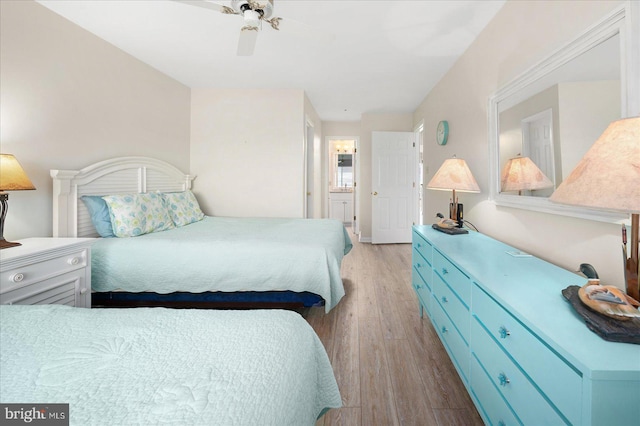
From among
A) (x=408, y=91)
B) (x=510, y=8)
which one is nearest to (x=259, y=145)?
(x=408, y=91)

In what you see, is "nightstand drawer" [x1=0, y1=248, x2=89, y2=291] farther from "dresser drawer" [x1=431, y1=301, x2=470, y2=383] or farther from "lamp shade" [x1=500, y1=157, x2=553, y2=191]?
"lamp shade" [x1=500, y1=157, x2=553, y2=191]

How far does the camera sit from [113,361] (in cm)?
68

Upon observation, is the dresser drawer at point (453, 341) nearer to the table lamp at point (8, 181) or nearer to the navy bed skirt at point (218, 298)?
the navy bed skirt at point (218, 298)

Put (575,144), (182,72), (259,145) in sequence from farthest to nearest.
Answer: (259,145) → (182,72) → (575,144)

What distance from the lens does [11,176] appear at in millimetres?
1621

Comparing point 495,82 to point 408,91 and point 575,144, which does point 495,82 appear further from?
point 408,91

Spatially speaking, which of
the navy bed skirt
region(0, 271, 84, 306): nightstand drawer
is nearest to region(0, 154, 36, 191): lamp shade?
region(0, 271, 84, 306): nightstand drawer

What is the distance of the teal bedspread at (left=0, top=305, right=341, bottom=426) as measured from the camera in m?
0.54

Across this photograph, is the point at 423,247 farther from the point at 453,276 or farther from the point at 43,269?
the point at 43,269

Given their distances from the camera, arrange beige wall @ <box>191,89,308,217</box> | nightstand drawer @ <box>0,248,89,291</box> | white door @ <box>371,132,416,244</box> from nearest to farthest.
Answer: nightstand drawer @ <box>0,248,89,291</box> → beige wall @ <box>191,89,308,217</box> → white door @ <box>371,132,416,244</box>

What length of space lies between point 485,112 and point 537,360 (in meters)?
2.11

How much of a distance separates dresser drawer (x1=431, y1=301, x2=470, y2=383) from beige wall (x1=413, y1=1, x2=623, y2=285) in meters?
0.67

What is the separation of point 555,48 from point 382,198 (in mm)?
3664

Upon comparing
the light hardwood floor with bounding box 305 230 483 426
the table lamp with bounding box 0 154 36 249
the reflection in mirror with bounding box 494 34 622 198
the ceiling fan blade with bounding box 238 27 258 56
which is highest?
the ceiling fan blade with bounding box 238 27 258 56
